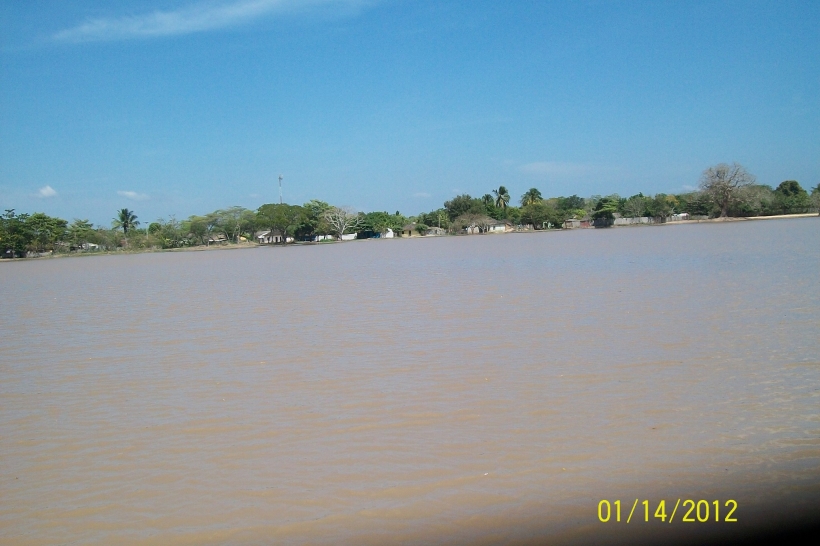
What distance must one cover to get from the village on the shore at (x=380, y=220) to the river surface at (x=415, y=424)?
235 feet

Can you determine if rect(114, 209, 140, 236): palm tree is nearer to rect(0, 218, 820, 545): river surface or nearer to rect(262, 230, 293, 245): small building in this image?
rect(262, 230, 293, 245): small building

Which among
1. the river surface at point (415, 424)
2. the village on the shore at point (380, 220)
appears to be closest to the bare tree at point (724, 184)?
the village on the shore at point (380, 220)

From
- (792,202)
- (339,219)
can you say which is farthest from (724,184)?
(339,219)

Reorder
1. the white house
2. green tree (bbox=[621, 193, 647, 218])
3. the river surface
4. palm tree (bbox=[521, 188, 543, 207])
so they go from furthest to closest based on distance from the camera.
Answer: palm tree (bbox=[521, 188, 543, 207]) < green tree (bbox=[621, 193, 647, 218]) < the white house < the river surface

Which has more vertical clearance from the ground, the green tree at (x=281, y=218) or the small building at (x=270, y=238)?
the green tree at (x=281, y=218)

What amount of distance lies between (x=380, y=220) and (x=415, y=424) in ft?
308

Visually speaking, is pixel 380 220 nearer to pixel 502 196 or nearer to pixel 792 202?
pixel 502 196

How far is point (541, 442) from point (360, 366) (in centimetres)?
309
